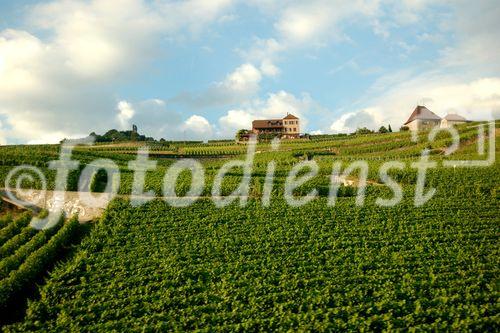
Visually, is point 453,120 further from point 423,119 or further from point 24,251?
point 24,251

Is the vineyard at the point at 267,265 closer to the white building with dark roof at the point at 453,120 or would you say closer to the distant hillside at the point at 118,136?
the white building with dark roof at the point at 453,120

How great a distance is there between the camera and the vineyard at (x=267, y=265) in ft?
66.6

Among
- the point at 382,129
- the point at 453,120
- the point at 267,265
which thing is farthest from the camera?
the point at 382,129

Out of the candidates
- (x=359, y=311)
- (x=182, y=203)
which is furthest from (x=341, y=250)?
(x=182, y=203)

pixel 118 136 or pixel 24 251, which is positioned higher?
pixel 118 136

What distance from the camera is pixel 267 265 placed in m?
24.3

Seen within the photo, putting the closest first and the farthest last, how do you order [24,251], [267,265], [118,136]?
[267,265] < [24,251] < [118,136]

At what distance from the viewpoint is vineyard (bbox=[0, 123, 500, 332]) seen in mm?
20297

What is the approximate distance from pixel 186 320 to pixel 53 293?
739cm

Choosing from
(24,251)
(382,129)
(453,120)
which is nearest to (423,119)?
(453,120)

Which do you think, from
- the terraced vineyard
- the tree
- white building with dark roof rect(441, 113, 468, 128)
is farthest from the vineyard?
the tree

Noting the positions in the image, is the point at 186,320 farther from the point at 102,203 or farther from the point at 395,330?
the point at 102,203

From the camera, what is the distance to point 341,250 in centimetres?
2580

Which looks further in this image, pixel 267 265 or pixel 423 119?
pixel 423 119
